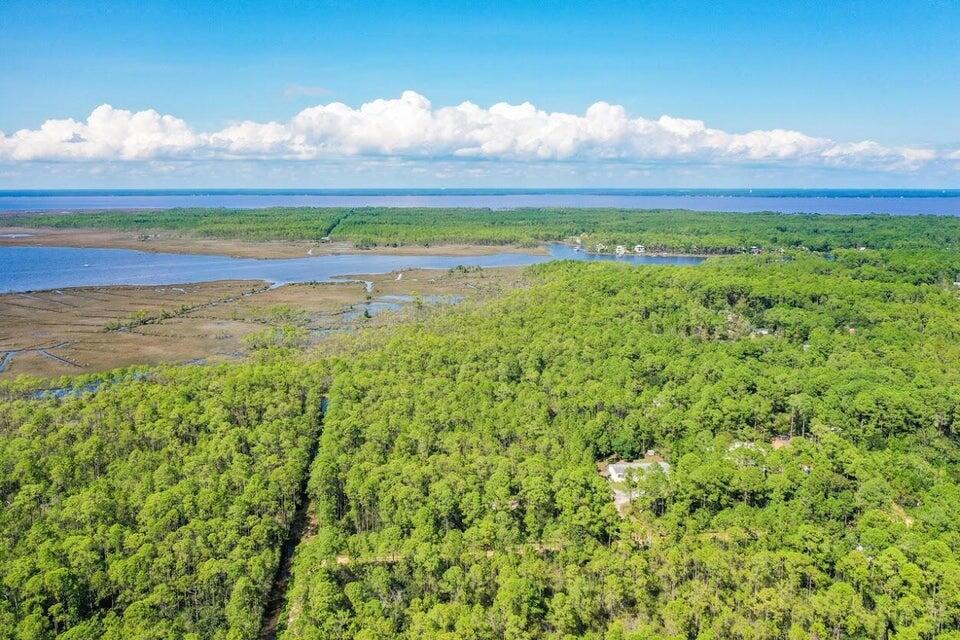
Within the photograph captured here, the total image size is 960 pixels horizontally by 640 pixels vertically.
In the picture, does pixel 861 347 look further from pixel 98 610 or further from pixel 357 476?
pixel 98 610

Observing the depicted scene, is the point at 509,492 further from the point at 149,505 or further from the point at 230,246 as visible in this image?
the point at 230,246

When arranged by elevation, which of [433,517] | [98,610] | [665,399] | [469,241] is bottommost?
[98,610]

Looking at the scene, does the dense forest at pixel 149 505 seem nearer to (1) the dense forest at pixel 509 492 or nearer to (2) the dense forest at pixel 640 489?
(1) the dense forest at pixel 509 492

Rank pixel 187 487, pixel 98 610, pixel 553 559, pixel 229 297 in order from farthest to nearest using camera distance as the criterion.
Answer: pixel 229 297, pixel 187 487, pixel 553 559, pixel 98 610

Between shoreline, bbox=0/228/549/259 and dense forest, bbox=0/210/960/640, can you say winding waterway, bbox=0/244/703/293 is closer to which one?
shoreline, bbox=0/228/549/259

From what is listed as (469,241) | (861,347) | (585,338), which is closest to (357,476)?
(585,338)

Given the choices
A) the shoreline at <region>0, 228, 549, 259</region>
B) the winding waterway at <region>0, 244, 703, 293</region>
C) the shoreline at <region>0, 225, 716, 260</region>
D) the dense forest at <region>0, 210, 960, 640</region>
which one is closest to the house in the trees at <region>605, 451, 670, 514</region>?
the dense forest at <region>0, 210, 960, 640</region>

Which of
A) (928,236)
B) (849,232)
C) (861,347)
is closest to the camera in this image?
(861,347)
